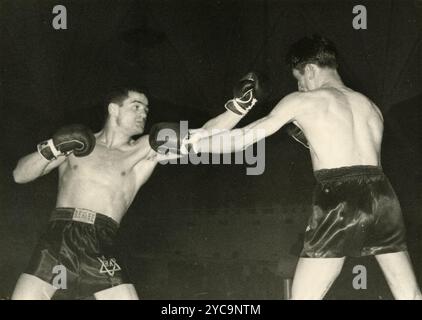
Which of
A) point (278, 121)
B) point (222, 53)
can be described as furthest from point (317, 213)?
point (222, 53)

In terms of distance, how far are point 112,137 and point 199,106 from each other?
11.8 ft

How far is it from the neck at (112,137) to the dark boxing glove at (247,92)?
2.10ft

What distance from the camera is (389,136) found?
5.62 metres

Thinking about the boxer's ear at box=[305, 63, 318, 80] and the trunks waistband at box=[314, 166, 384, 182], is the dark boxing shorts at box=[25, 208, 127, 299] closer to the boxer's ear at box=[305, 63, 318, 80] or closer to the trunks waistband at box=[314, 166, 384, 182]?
the trunks waistband at box=[314, 166, 384, 182]

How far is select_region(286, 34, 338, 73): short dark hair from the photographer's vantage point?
7.72 ft

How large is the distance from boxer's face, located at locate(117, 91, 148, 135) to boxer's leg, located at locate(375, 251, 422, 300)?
1.46m

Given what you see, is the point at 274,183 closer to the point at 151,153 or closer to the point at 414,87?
the point at 414,87

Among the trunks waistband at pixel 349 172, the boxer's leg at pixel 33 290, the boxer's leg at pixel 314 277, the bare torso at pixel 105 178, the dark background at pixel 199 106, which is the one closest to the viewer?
the boxer's leg at pixel 314 277

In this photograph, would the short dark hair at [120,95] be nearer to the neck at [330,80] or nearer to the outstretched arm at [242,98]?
the outstretched arm at [242,98]

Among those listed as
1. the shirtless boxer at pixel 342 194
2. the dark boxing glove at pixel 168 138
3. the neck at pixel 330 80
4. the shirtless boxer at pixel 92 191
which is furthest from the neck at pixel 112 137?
the neck at pixel 330 80

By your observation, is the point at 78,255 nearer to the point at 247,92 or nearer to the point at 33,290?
the point at 33,290

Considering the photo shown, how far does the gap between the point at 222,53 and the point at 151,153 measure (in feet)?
12.3

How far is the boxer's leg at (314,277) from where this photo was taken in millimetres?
1956

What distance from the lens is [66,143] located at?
A: 2.52 meters
